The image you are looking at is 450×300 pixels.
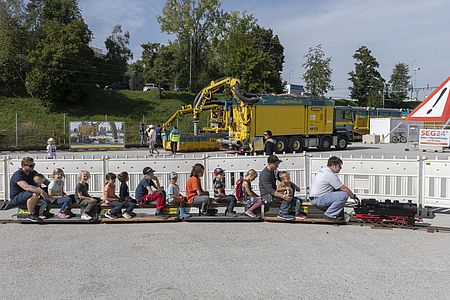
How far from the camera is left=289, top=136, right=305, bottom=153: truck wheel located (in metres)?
23.9

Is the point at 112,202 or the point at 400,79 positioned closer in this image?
the point at 112,202

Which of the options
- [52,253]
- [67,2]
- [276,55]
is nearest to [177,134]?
[52,253]

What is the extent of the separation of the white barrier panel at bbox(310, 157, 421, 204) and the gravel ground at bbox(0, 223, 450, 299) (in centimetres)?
180

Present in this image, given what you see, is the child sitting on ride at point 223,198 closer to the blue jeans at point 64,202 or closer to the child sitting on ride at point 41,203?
the blue jeans at point 64,202

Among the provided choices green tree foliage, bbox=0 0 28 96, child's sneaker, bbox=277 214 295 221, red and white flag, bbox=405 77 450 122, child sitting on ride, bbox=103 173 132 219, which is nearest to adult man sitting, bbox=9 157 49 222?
child sitting on ride, bbox=103 173 132 219

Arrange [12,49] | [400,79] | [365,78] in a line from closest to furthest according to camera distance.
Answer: [12,49]
[365,78]
[400,79]

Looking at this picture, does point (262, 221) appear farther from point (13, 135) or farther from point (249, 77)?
point (249, 77)

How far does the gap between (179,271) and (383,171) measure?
5.59m

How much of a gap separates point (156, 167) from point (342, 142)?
19.9 meters

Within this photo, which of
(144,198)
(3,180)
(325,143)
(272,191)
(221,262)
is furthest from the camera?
(325,143)

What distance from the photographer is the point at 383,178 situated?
8.88 metres

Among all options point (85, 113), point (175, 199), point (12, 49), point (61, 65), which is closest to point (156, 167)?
point (175, 199)

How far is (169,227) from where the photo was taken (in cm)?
744

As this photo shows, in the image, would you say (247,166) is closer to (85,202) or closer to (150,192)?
(150,192)
